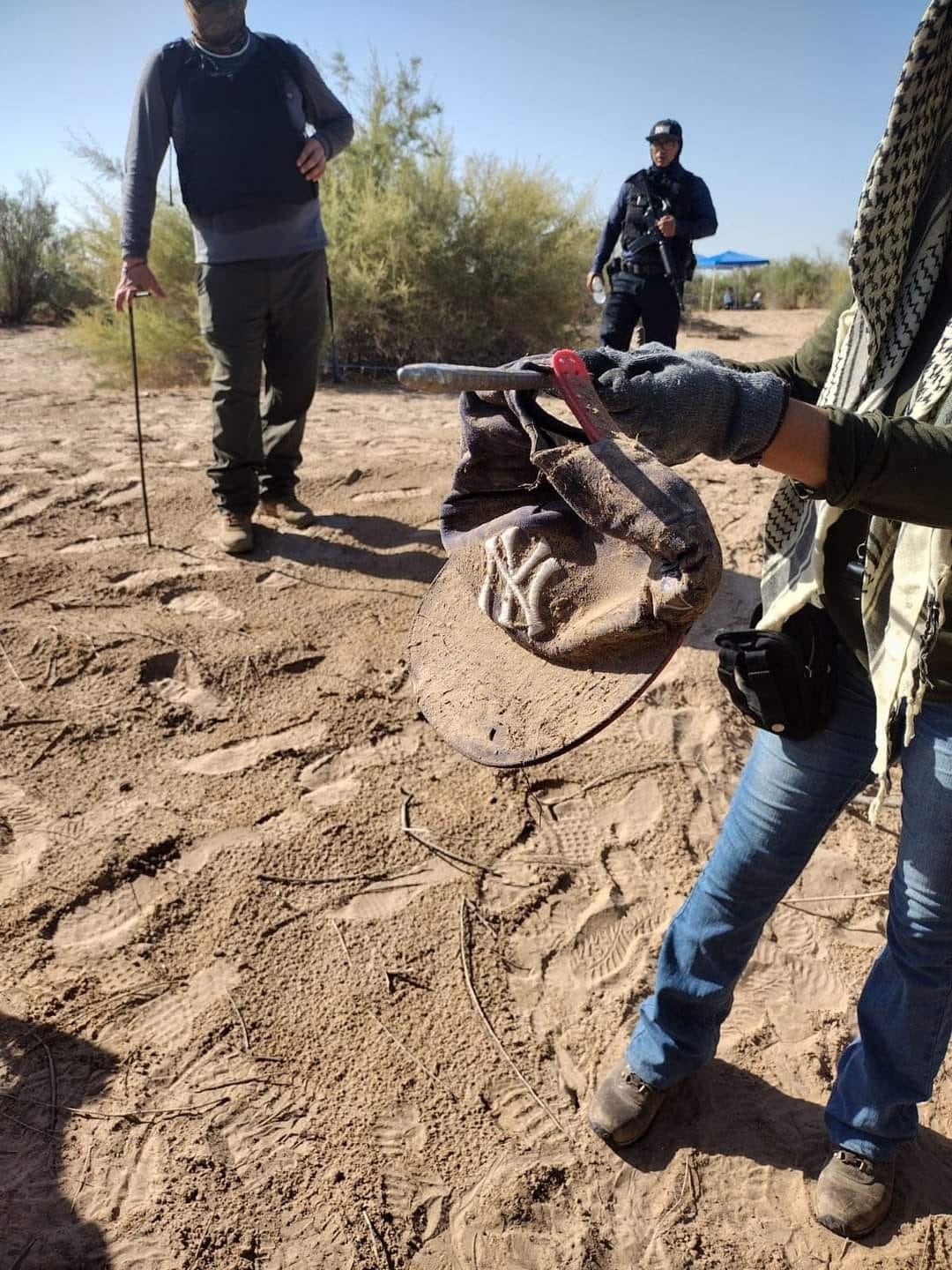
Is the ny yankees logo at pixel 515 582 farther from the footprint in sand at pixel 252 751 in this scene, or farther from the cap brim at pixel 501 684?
the footprint in sand at pixel 252 751

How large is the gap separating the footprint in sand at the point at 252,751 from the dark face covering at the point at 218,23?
2.82 meters

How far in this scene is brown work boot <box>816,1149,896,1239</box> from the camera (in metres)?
1.60

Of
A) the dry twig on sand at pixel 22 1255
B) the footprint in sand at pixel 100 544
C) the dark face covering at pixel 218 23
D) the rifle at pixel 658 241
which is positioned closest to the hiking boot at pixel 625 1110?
the dry twig on sand at pixel 22 1255

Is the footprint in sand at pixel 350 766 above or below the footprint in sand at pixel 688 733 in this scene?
below

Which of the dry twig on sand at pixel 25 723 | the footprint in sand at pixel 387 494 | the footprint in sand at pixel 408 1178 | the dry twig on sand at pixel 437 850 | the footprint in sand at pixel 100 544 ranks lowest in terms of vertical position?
the footprint in sand at pixel 408 1178

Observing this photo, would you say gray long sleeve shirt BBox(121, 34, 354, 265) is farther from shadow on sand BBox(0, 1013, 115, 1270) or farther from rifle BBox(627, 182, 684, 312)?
shadow on sand BBox(0, 1013, 115, 1270)

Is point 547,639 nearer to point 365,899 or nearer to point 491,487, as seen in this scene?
point 491,487

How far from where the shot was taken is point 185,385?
8.16m

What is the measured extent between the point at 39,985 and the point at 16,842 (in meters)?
0.51

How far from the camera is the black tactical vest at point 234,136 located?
3.67 metres

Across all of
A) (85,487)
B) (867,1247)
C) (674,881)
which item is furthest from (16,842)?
(85,487)

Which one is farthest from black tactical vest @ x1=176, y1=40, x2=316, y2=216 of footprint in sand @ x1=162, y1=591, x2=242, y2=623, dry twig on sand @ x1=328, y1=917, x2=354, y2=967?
dry twig on sand @ x1=328, y1=917, x2=354, y2=967

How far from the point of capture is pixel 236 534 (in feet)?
13.2

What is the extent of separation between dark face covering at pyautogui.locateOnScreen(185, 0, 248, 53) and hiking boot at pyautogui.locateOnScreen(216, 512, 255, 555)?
188 cm
